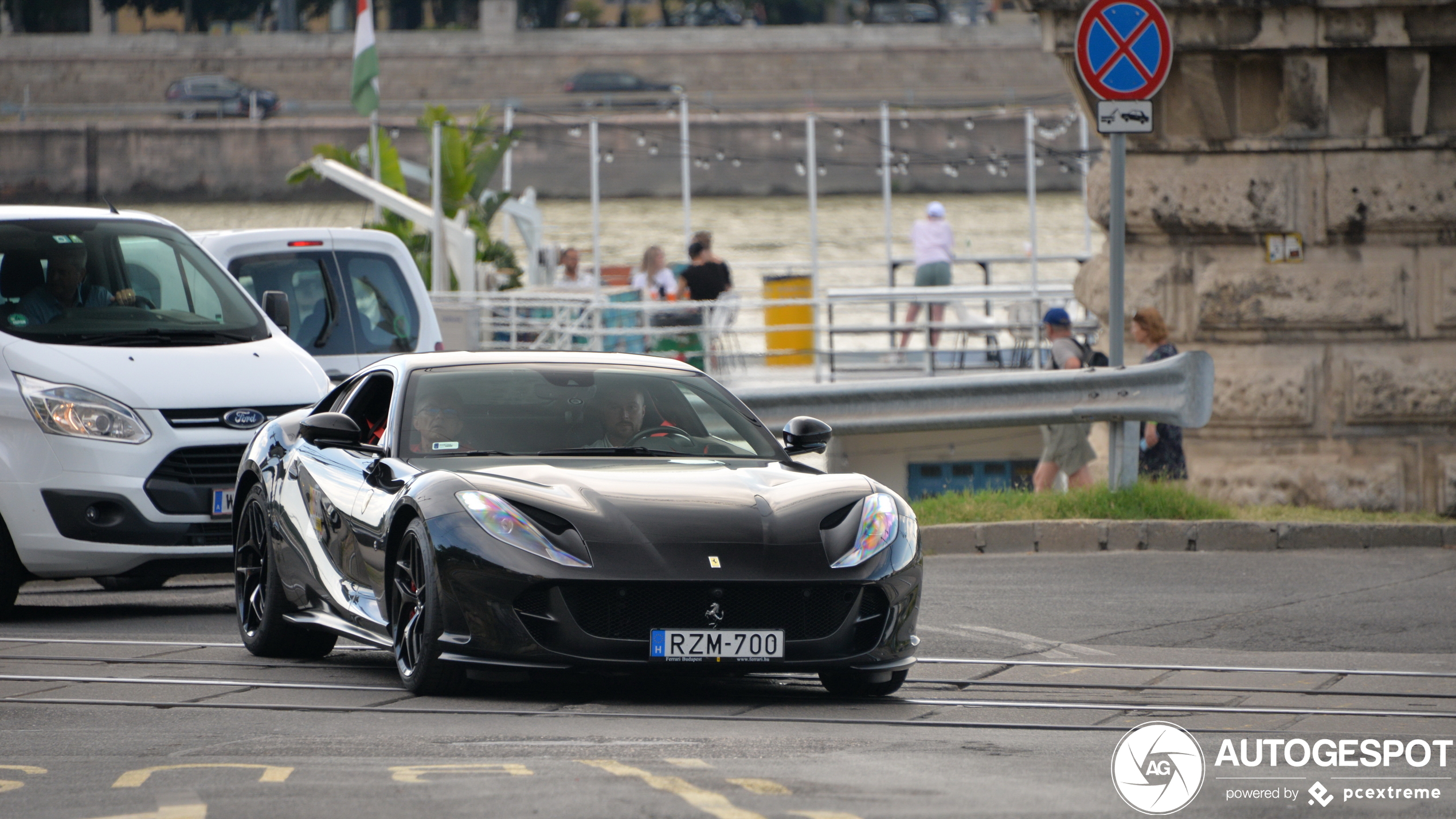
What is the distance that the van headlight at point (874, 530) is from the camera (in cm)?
698

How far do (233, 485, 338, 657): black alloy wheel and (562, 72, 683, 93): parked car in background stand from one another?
75.3 meters

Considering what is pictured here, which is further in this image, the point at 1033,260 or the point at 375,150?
the point at 375,150

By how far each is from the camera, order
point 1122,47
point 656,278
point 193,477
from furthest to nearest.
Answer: point 656,278 < point 1122,47 < point 193,477

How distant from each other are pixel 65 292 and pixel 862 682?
517 cm

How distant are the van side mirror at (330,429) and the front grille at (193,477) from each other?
2.34m

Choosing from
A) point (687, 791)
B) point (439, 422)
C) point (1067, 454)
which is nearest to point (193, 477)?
point (439, 422)

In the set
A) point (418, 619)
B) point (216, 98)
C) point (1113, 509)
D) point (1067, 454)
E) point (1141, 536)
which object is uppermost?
point (216, 98)

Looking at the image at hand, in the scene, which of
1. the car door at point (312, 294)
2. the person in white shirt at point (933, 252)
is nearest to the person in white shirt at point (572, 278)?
the person in white shirt at point (933, 252)

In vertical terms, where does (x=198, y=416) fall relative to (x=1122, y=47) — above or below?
below

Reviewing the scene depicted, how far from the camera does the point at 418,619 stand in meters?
7.11

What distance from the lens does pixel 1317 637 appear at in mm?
8867

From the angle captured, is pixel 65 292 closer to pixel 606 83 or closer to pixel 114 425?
pixel 114 425

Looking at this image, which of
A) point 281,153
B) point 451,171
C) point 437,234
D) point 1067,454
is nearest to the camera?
point 1067,454

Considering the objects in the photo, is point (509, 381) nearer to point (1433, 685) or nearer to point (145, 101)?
point (1433, 685)
